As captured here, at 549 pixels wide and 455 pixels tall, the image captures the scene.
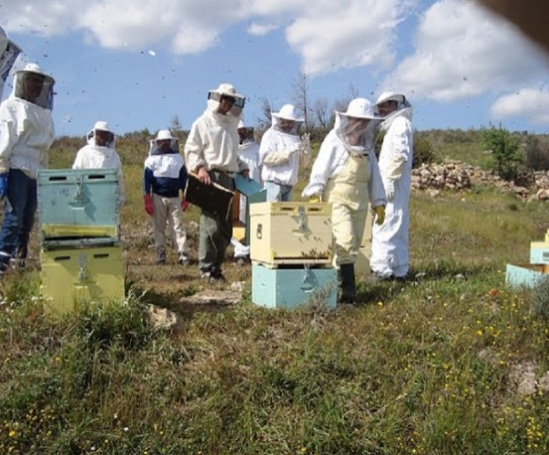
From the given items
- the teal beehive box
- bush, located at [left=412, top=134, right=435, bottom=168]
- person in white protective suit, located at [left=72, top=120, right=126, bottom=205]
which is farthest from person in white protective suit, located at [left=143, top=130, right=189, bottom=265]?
bush, located at [left=412, top=134, right=435, bottom=168]

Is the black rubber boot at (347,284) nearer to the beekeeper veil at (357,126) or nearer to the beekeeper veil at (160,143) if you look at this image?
the beekeeper veil at (357,126)

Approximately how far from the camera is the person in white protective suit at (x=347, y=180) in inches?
253

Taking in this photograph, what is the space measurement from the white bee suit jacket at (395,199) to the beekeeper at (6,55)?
4.36 meters

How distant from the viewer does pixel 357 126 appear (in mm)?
6512

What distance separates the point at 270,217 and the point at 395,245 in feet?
8.29

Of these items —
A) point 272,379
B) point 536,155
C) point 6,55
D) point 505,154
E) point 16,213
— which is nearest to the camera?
point 272,379

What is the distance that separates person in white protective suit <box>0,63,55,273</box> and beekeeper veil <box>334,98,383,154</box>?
3076 mm

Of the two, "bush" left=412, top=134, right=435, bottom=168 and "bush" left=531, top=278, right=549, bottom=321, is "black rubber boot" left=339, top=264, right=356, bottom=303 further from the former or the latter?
"bush" left=412, top=134, right=435, bottom=168

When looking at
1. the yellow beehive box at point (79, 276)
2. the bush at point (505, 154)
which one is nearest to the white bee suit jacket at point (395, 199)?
the yellow beehive box at point (79, 276)

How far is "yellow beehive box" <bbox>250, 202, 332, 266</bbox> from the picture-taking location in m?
5.89

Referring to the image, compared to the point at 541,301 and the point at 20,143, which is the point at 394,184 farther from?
the point at 20,143

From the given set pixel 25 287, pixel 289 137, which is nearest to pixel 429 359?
pixel 25 287

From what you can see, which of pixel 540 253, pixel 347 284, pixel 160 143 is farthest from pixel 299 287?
pixel 160 143

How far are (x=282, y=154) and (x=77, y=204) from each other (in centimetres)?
452
